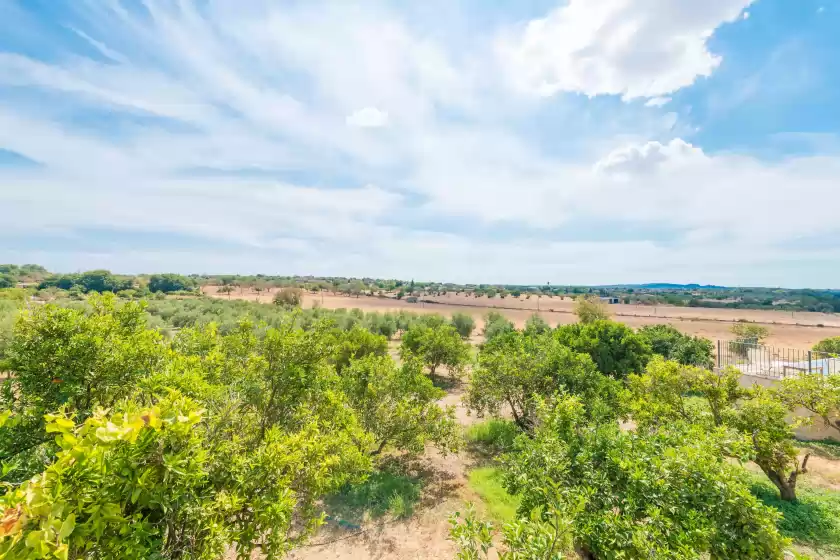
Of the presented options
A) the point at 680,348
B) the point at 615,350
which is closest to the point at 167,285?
the point at 615,350

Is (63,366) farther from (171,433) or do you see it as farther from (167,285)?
(167,285)

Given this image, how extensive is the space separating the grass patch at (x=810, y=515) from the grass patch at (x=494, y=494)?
5.57 meters

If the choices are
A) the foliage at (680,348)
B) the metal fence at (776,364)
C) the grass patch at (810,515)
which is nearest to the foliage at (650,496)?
the grass patch at (810,515)

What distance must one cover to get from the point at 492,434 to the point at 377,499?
5688mm

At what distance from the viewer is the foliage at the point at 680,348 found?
21688 mm

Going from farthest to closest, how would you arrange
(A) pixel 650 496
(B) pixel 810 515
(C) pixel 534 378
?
(C) pixel 534 378 < (B) pixel 810 515 < (A) pixel 650 496

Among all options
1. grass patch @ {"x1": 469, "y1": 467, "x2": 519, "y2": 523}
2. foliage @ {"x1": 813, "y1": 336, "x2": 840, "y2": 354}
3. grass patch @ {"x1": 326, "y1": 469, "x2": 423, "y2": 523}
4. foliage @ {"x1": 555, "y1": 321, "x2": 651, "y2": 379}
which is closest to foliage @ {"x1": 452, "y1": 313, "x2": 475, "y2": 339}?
foliage @ {"x1": 555, "y1": 321, "x2": 651, "y2": 379}

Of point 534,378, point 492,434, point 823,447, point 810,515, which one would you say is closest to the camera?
point 810,515

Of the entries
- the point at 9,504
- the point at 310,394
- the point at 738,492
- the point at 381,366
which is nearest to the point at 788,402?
the point at 738,492

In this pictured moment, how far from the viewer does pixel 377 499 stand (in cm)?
961

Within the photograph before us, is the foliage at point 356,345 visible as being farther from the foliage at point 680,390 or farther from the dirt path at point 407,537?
the foliage at point 680,390

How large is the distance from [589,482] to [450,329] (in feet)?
63.6

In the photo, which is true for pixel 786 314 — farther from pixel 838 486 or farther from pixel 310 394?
pixel 310 394

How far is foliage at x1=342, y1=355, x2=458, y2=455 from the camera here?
33.1ft
